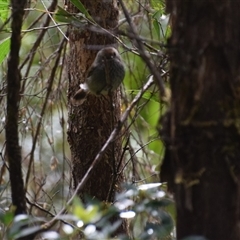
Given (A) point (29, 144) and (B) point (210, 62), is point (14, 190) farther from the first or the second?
(A) point (29, 144)

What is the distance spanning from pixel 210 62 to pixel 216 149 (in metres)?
0.19

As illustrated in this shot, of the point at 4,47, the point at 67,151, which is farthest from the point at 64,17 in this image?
the point at 67,151

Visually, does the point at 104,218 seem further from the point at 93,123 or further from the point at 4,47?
the point at 93,123

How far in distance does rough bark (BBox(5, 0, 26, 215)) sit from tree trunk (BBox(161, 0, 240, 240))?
1.24 ft

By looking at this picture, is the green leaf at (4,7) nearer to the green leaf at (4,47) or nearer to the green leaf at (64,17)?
the green leaf at (4,47)

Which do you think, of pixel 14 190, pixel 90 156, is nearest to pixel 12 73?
pixel 14 190

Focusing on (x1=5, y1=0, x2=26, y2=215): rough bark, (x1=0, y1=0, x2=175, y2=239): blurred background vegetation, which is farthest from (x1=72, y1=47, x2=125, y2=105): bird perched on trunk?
(x1=5, y1=0, x2=26, y2=215): rough bark

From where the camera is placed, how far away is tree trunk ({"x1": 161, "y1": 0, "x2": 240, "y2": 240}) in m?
1.35

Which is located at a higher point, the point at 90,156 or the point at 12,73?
the point at 12,73

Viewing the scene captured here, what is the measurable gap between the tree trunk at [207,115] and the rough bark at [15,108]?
0.38 metres

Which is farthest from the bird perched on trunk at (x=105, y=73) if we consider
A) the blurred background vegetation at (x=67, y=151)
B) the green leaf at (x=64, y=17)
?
the green leaf at (x=64, y=17)

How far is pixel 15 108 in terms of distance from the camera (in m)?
1.52

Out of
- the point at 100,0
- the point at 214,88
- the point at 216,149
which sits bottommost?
the point at 216,149

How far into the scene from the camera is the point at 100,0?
108 inches
